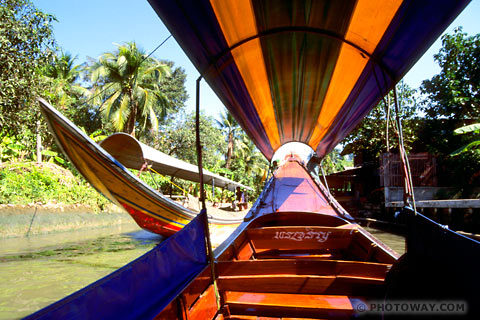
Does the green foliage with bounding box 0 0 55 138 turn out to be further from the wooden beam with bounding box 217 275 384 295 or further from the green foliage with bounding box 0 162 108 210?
the wooden beam with bounding box 217 275 384 295

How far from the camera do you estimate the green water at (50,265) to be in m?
3.47

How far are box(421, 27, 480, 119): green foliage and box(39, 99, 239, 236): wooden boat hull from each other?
40.5 feet

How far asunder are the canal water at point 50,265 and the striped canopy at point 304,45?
344 cm

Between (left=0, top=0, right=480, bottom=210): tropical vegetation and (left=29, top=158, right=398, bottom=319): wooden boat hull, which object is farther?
(left=0, top=0, right=480, bottom=210): tropical vegetation

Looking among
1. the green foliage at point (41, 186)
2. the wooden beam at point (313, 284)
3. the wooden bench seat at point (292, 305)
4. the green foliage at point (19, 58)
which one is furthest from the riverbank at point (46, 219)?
the wooden beam at point (313, 284)

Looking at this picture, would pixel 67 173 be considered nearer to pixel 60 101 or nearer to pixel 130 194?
pixel 60 101

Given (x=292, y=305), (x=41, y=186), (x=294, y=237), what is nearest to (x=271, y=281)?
(x=292, y=305)

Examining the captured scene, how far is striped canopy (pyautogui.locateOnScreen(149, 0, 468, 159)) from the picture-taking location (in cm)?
186

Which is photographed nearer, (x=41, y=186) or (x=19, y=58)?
(x=19, y=58)

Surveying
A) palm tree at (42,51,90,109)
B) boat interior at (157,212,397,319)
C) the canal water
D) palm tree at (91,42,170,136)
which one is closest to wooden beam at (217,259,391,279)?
boat interior at (157,212,397,319)

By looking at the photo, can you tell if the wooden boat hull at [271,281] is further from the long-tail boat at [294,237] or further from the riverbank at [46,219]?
the riverbank at [46,219]

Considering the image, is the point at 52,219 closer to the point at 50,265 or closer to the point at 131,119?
the point at 50,265

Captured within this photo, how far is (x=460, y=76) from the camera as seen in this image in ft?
40.1

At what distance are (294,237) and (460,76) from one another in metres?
13.8
